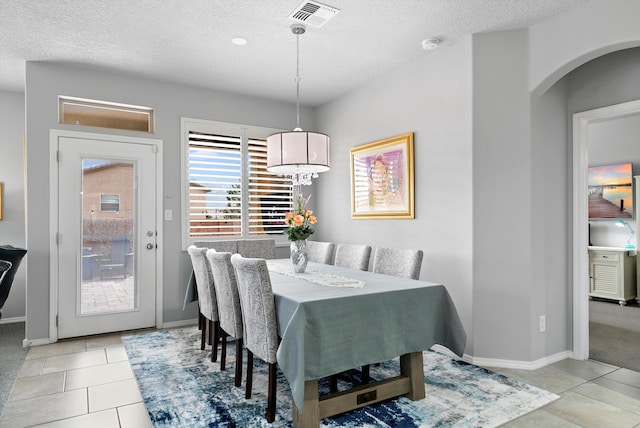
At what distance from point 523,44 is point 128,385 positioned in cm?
397

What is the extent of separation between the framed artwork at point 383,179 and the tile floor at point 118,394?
5.96 feet

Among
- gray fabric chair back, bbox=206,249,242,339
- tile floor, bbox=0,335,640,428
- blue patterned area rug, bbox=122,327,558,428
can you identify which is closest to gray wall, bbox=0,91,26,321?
tile floor, bbox=0,335,640,428

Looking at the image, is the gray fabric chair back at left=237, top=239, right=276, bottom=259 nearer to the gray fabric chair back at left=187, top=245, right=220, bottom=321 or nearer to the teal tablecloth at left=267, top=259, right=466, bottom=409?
the gray fabric chair back at left=187, top=245, right=220, bottom=321

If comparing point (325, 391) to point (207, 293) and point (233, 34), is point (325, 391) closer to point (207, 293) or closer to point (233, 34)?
point (207, 293)

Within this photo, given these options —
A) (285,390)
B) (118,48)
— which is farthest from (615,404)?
(118,48)

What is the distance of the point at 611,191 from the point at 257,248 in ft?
17.5

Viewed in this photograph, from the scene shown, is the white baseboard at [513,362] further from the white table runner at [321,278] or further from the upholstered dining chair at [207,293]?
the upholstered dining chair at [207,293]

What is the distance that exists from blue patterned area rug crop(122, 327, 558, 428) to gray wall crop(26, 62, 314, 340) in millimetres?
1196

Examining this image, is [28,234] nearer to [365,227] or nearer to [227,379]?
[227,379]

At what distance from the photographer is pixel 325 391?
2777 mm

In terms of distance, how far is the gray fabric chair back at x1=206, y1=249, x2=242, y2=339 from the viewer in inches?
109

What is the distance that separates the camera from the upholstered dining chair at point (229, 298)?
2771mm

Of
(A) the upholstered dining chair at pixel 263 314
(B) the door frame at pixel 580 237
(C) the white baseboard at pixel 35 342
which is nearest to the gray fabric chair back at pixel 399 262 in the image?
(A) the upholstered dining chair at pixel 263 314

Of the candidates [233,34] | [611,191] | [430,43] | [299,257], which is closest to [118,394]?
[299,257]
